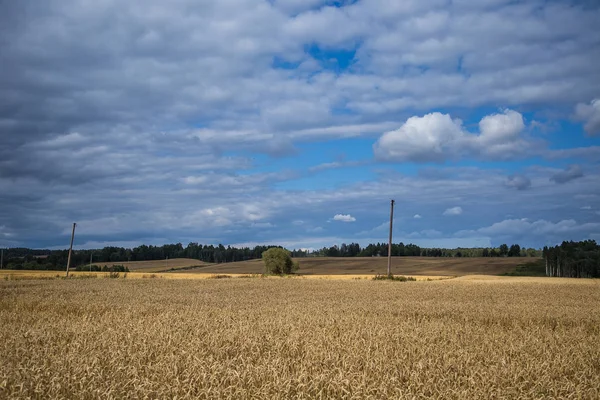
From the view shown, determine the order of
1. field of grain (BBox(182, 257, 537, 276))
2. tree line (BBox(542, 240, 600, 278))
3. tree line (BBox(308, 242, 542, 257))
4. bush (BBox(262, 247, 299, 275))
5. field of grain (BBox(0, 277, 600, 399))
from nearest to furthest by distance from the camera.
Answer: field of grain (BBox(0, 277, 600, 399))
bush (BBox(262, 247, 299, 275))
tree line (BBox(542, 240, 600, 278))
field of grain (BBox(182, 257, 537, 276))
tree line (BBox(308, 242, 542, 257))

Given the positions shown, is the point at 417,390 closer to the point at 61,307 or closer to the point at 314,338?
the point at 314,338

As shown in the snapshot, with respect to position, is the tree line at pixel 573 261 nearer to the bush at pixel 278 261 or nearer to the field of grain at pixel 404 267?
the field of grain at pixel 404 267

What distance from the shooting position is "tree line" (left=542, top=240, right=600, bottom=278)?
86.0 metres

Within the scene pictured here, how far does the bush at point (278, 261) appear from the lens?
72.8 m

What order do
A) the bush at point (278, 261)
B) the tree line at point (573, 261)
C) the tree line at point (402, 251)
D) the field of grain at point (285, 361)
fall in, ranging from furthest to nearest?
the tree line at point (402, 251) < the tree line at point (573, 261) < the bush at point (278, 261) < the field of grain at point (285, 361)

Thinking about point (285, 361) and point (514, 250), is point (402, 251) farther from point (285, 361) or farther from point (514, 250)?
point (285, 361)

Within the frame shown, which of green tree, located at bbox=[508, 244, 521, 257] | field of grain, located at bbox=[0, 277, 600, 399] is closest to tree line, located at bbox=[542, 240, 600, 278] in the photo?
green tree, located at bbox=[508, 244, 521, 257]

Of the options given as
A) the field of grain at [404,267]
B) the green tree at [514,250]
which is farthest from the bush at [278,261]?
the green tree at [514,250]

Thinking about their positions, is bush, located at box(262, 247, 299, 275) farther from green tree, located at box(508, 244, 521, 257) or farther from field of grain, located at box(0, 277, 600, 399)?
green tree, located at box(508, 244, 521, 257)

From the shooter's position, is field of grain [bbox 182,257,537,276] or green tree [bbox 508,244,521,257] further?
green tree [bbox 508,244,521,257]

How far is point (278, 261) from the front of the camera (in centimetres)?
7262

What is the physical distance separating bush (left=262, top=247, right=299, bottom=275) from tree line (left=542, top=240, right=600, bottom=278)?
50.5 metres

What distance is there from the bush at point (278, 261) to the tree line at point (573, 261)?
50533 mm

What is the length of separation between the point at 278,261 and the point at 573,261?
54.7 metres
